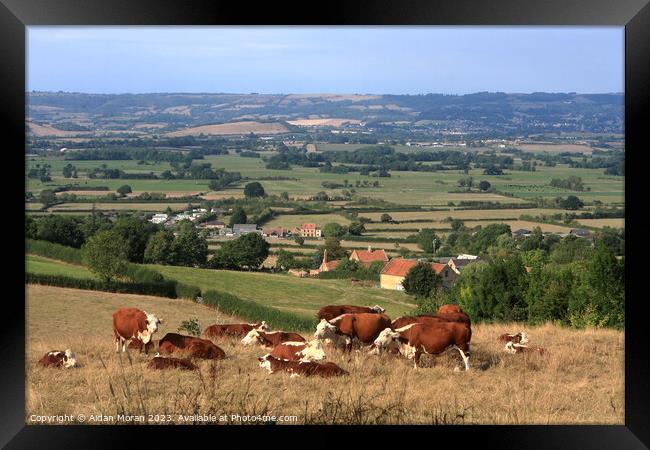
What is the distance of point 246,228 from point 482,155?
1259 cm

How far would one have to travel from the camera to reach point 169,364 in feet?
22.9

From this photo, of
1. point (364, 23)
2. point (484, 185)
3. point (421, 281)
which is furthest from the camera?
point (484, 185)

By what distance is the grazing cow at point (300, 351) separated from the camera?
7230mm

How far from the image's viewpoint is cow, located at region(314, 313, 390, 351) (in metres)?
7.84

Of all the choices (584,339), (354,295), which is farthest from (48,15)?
(354,295)

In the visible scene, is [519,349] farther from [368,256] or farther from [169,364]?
[368,256]

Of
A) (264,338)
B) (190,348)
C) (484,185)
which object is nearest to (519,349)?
(264,338)

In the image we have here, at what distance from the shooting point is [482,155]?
40688 millimetres

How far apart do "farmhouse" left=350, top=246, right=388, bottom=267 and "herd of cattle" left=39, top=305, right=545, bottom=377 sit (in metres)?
24.6

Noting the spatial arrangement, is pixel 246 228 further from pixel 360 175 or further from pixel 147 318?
pixel 147 318

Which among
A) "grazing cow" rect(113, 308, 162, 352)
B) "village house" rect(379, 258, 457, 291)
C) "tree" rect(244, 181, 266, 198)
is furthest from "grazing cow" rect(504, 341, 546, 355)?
"tree" rect(244, 181, 266, 198)

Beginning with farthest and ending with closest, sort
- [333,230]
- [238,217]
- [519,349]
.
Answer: [333,230], [238,217], [519,349]

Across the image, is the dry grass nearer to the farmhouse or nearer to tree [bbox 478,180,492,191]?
the farmhouse

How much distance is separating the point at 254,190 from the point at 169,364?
3351cm
